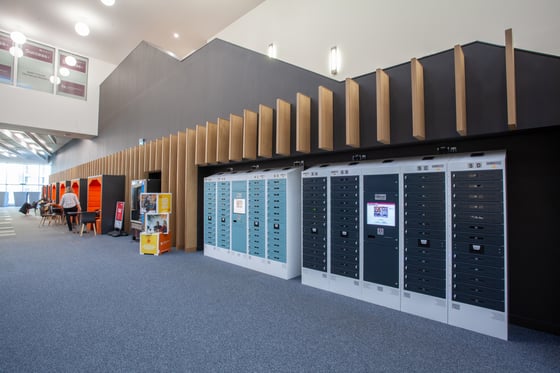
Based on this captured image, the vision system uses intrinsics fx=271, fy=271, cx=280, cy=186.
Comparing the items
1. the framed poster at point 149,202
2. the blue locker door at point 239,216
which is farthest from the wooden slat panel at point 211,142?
the framed poster at point 149,202

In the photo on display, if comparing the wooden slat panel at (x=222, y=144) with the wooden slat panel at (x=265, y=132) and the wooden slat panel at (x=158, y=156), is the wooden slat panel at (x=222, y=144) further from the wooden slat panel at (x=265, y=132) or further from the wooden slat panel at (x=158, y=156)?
the wooden slat panel at (x=158, y=156)

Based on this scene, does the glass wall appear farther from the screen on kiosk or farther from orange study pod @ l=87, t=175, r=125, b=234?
the screen on kiosk

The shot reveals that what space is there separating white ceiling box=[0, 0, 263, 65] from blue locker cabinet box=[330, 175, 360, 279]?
6481 mm

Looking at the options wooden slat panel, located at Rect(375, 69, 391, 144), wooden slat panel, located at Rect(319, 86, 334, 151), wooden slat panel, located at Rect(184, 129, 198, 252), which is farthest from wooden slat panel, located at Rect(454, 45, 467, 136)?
wooden slat panel, located at Rect(184, 129, 198, 252)

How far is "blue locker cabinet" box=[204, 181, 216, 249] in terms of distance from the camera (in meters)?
5.74

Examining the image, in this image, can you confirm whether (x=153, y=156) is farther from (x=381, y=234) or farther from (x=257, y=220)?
(x=381, y=234)

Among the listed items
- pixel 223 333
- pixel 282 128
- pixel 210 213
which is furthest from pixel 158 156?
pixel 223 333

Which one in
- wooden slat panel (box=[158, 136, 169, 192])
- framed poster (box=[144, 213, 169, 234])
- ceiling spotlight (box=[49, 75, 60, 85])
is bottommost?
framed poster (box=[144, 213, 169, 234])

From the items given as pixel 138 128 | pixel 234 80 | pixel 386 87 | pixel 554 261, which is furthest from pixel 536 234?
pixel 138 128

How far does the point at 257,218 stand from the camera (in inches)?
189

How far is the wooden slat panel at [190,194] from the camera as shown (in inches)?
246

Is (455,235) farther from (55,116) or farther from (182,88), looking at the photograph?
(55,116)

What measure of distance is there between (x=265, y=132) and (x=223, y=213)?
1906 mm

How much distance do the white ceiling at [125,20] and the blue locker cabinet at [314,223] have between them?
6227mm
